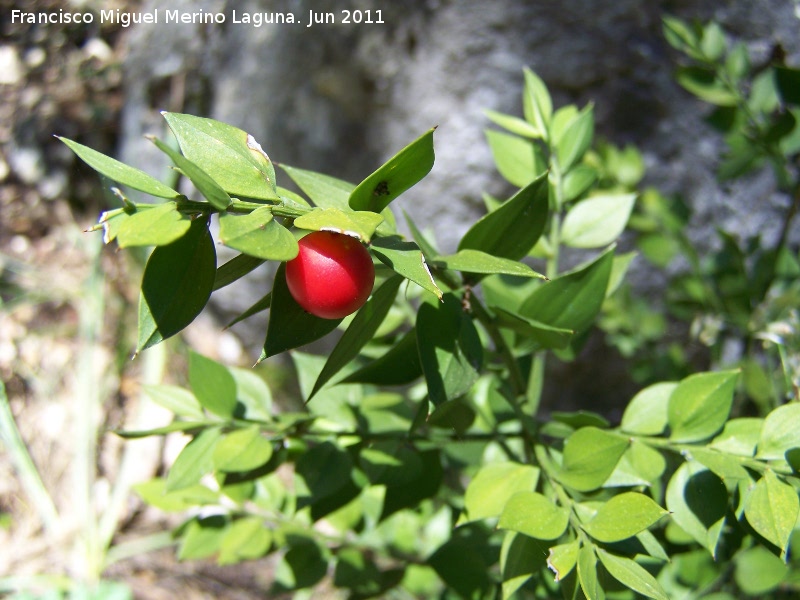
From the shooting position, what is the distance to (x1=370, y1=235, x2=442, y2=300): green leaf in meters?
0.34

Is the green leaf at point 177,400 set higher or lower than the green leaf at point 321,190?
lower

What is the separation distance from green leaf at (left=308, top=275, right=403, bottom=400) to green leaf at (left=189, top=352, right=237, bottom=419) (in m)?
0.20

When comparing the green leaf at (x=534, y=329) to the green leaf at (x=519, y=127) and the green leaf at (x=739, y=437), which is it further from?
the green leaf at (x=519, y=127)

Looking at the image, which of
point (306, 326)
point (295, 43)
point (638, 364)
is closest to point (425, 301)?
point (306, 326)

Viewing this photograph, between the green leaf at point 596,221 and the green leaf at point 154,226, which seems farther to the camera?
the green leaf at point 596,221

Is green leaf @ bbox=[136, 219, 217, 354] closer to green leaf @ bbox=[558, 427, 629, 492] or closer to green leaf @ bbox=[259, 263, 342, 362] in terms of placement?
green leaf @ bbox=[259, 263, 342, 362]

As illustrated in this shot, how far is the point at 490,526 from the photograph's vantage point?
2.56ft

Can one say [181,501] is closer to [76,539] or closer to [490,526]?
[490,526]

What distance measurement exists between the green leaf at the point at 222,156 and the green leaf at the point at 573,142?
39 centimetres

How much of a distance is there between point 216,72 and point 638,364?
4.48 ft

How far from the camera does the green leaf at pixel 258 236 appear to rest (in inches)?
12.3

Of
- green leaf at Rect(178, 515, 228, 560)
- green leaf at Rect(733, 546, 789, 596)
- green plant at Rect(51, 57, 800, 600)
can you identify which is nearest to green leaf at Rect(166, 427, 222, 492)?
green plant at Rect(51, 57, 800, 600)

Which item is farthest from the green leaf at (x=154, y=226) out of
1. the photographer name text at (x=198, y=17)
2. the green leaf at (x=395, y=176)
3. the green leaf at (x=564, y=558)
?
the photographer name text at (x=198, y=17)

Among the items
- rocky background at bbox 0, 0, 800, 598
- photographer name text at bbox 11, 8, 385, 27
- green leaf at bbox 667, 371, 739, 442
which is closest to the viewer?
green leaf at bbox 667, 371, 739, 442
